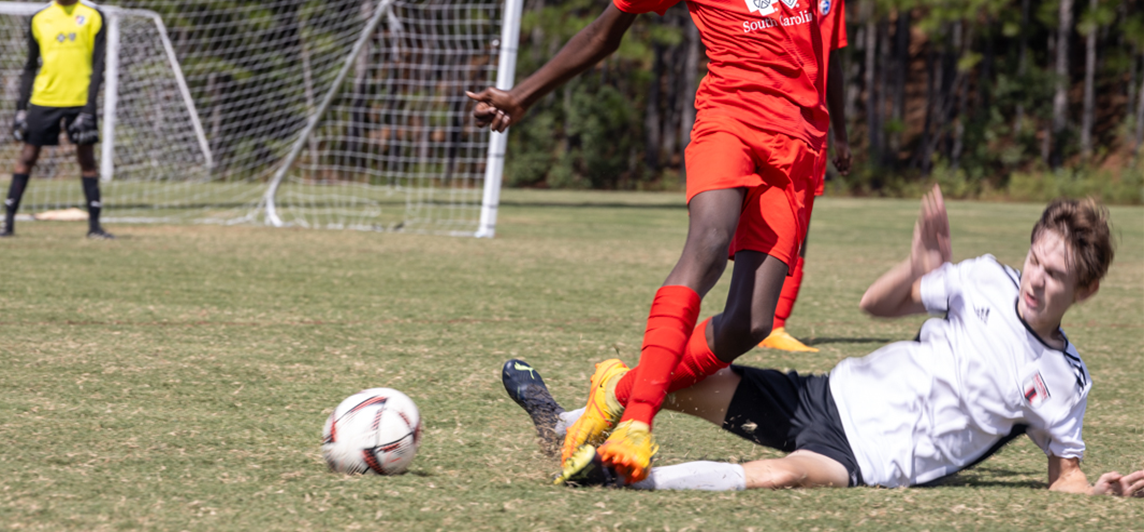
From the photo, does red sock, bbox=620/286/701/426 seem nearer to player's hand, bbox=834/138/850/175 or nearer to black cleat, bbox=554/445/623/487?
black cleat, bbox=554/445/623/487

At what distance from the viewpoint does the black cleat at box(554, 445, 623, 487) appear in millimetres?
2551

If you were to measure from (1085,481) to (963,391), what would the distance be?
440 mm

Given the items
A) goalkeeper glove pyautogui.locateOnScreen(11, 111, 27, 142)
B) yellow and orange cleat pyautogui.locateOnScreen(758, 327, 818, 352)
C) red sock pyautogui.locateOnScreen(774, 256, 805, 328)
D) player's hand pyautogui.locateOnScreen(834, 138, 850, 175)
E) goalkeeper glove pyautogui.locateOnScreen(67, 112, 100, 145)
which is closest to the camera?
player's hand pyautogui.locateOnScreen(834, 138, 850, 175)

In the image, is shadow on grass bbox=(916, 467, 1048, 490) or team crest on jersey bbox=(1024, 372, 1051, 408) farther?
shadow on grass bbox=(916, 467, 1048, 490)

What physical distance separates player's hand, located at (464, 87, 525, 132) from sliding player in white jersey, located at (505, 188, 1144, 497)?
96cm

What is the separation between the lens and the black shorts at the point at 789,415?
2.78 meters

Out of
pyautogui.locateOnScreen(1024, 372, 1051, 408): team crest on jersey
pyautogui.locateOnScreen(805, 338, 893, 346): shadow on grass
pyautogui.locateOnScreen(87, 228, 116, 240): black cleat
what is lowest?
pyautogui.locateOnScreen(87, 228, 116, 240): black cleat

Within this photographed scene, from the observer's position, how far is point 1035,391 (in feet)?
8.55

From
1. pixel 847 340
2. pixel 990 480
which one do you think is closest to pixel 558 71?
pixel 990 480

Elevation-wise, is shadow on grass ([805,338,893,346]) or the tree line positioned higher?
the tree line

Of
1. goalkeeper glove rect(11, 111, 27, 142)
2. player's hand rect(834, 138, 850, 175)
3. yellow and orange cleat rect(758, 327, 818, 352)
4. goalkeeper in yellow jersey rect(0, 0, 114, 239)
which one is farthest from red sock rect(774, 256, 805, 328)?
goalkeeper glove rect(11, 111, 27, 142)

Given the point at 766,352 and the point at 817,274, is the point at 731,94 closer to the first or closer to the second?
the point at 766,352

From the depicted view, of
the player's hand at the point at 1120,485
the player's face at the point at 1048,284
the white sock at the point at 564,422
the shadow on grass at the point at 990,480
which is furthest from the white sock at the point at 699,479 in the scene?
the player's hand at the point at 1120,485

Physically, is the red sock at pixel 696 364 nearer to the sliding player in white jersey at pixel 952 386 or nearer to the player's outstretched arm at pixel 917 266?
the sliding player in white jersey at pixel 952 386
